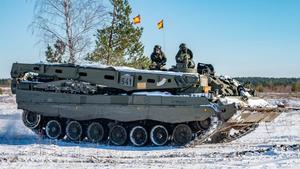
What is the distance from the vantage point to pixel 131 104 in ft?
58.9

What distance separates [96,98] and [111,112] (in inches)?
28.9

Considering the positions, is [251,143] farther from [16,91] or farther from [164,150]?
[16,91]

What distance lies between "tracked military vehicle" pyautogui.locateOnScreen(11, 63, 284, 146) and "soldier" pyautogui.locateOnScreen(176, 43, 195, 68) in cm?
24

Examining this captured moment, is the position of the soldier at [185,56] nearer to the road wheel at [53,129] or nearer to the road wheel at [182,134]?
the road wheel at [182,134]

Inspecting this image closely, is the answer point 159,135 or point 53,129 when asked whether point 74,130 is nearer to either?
point 53,129

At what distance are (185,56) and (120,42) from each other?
41.3ft

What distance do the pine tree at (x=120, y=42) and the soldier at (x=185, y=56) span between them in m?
11.0

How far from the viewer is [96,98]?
1862cm

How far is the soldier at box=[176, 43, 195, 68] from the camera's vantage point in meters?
19.0

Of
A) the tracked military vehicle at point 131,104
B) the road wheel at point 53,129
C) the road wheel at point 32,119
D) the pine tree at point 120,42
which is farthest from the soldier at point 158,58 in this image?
the pine tree at point 120,42

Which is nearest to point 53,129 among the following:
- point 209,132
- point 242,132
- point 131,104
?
point 131,104

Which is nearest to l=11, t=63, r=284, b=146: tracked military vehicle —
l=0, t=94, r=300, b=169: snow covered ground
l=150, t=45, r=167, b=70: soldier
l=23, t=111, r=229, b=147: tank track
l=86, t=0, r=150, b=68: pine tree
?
l=23, t=111, r=229, b=147: tank track

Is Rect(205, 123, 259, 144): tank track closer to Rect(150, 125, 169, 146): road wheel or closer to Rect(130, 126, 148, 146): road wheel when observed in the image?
Rect(150, 125, 169, 146): road wheel

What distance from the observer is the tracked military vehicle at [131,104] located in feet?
56.7
